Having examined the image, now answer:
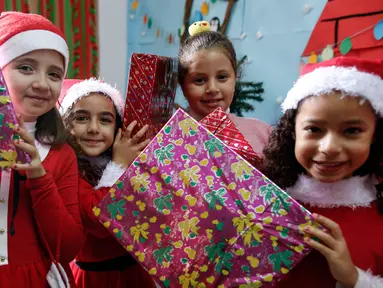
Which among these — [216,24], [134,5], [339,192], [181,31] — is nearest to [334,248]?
[339,192]

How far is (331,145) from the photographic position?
0.90m

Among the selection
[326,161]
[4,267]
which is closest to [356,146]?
[326,161]

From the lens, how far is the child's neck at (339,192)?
0.98m

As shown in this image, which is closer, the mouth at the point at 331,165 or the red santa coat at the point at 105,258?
the mouth at the point at 331,165

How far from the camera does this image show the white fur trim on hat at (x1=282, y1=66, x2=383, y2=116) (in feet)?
2.99

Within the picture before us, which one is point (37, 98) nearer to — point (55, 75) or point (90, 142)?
point (55, 75)

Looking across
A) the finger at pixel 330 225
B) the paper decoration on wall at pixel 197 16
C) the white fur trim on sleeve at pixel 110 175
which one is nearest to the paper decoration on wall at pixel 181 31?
the paper decoration on wall at pixel 197 16

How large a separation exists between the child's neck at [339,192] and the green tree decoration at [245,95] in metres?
1.61

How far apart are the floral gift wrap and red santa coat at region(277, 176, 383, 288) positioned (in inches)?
4.9

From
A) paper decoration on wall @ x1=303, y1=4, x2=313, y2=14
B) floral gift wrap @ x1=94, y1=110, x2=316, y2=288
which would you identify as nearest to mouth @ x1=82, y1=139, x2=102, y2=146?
floral gift wrap @ x1=94, y1=110, x2=316, y2=288

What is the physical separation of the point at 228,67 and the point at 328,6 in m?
1.16

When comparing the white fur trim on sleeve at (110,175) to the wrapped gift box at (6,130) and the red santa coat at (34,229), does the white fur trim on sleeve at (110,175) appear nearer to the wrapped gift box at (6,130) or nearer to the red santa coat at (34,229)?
the red santa coat at (34,229)

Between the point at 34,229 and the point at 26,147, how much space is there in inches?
9.6

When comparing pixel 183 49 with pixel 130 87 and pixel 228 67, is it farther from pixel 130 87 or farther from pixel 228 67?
pixel 130 87
